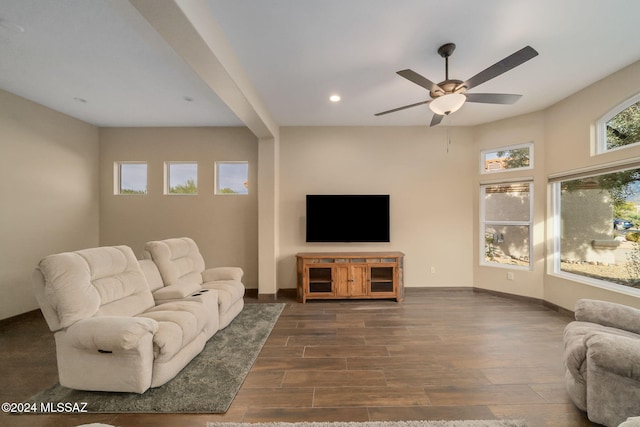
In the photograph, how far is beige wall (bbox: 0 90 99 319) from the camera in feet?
11.3

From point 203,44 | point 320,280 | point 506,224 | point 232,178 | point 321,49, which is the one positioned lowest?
point 320,280

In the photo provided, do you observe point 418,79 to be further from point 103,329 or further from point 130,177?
point 130,177

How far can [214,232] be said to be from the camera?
15.5 feet

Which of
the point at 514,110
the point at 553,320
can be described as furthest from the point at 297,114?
the point at 553,320

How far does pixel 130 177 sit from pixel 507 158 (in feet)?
22.2

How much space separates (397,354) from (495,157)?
3.80 m

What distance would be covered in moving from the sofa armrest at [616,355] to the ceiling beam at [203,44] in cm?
338

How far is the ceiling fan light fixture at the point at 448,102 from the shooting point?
2341 millimetres

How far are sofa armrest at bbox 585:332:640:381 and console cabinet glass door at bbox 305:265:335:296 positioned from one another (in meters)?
3.00

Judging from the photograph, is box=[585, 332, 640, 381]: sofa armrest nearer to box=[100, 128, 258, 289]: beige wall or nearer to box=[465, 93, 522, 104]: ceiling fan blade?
box=[465, 93, 522, 104]: ceiling fan blade

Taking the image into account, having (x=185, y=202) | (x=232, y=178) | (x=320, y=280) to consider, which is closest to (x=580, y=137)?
(x=320, y=280)

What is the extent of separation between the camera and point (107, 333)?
184cm

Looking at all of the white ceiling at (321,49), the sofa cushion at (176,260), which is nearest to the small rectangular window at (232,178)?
the white ceiling at (321,49)

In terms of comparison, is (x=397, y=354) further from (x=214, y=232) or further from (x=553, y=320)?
(x=214, y=232)
